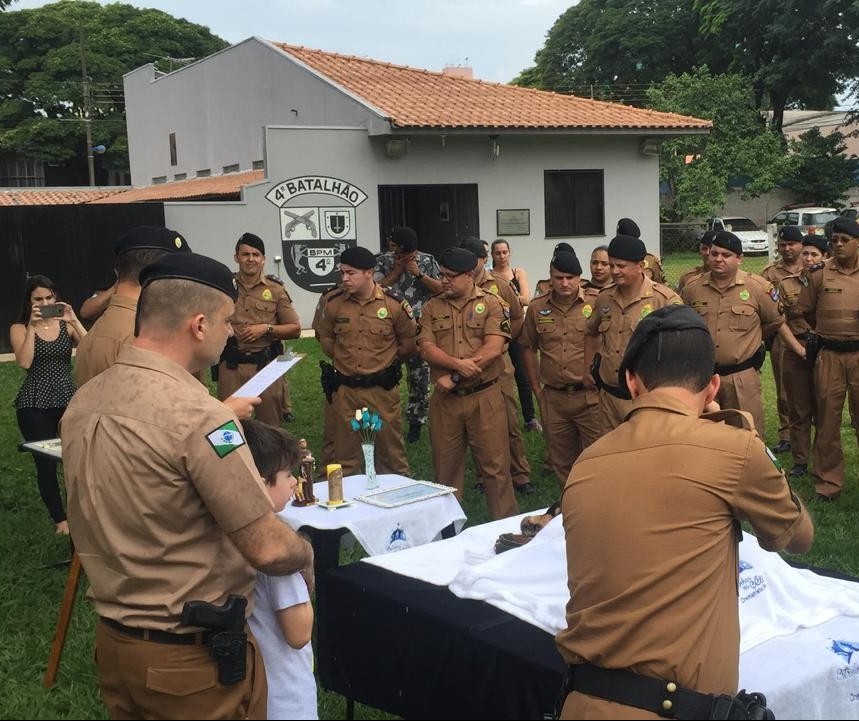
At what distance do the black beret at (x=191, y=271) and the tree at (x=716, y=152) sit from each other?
31.2 meters

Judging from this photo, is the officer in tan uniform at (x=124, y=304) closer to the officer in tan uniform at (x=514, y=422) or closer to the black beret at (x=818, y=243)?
the officer in tan uniform at (x=514, y=422)

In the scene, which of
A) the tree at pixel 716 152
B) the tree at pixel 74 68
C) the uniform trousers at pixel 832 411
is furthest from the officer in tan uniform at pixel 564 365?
the tree at pixel 74 68

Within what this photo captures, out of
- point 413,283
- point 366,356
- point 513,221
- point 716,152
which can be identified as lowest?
point 366,356

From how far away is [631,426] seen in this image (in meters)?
2.26

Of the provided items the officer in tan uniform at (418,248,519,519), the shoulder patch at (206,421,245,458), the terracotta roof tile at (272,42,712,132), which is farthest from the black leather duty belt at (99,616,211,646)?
the terracotta roof tile at (272,42,712,132)

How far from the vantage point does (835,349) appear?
263 inches

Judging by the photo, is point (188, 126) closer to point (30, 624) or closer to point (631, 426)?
point (30, 624)

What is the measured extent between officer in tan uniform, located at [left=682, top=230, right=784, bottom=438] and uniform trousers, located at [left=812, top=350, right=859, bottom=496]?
1.97 ft

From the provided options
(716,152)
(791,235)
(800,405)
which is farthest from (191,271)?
(716,152)

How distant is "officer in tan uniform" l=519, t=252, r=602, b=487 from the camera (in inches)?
257

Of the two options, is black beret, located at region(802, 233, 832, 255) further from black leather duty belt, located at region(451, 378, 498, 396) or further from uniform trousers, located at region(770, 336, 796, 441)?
black leather duty belt, located at region(451, 378, 498, 396)

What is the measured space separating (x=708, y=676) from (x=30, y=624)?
397 cm

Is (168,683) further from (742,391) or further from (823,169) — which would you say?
(823,169)

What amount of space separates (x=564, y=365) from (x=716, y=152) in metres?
28.4
